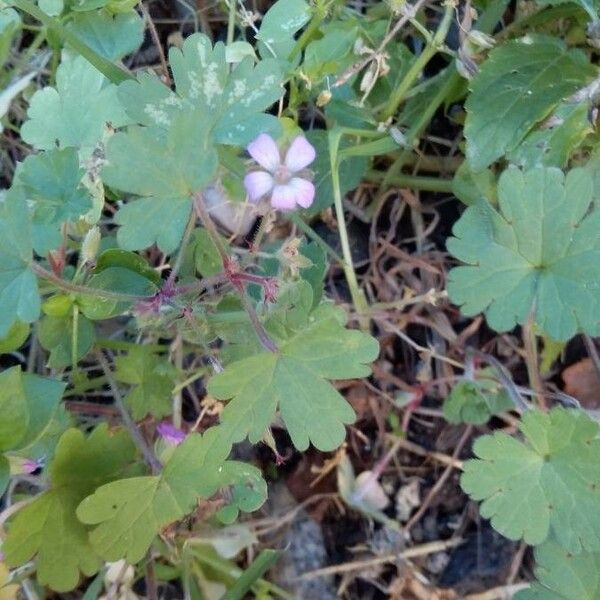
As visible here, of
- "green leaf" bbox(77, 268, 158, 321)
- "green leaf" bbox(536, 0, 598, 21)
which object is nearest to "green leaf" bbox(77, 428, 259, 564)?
"green leaf" bbox(77, 268, 158, 321)

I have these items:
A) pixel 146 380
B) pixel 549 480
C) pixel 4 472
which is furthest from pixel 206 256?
pixel 549 480

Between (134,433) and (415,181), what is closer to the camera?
(134,433)

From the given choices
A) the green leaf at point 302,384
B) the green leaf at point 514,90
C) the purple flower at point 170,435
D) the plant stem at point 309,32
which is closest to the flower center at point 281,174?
the green leaf at point 302,384

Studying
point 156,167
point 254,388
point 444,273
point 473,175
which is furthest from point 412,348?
point 156,167

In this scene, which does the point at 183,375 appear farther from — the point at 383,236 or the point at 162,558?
the point at 383,236

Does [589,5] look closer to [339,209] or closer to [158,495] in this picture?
[339,209]
